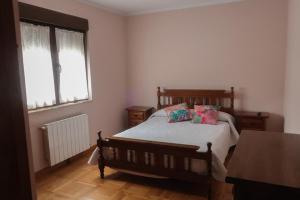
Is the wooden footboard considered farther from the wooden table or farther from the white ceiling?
the white ceiling

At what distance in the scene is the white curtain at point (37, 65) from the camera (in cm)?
281

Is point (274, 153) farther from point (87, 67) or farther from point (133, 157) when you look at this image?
point (87, 67)

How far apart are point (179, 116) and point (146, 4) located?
2.00 metres

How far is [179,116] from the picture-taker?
12.4 ft

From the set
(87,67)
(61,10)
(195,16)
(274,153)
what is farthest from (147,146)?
(195,16)

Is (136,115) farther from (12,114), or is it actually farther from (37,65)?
(12,114)

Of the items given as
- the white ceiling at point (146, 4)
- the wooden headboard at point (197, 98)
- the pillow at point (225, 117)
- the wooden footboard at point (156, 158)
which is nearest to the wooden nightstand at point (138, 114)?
the wooden headboard at point (197, 98)

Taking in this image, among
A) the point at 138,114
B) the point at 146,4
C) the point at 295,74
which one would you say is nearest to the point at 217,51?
the point at 146,4

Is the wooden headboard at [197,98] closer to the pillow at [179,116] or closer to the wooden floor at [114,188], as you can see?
the pillow at [179,116]

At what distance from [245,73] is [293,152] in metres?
2.85

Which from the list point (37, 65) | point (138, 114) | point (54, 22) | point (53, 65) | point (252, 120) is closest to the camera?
point (37, 65)

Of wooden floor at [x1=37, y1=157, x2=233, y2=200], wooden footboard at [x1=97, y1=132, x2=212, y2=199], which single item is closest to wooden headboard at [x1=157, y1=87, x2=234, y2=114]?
wooden floor at [x1=37, y1=157, x2=233, y2=200]

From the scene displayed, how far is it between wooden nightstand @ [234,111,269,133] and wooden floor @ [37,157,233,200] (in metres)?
1.29

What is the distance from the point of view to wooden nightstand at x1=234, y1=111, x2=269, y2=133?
357 centimetres
